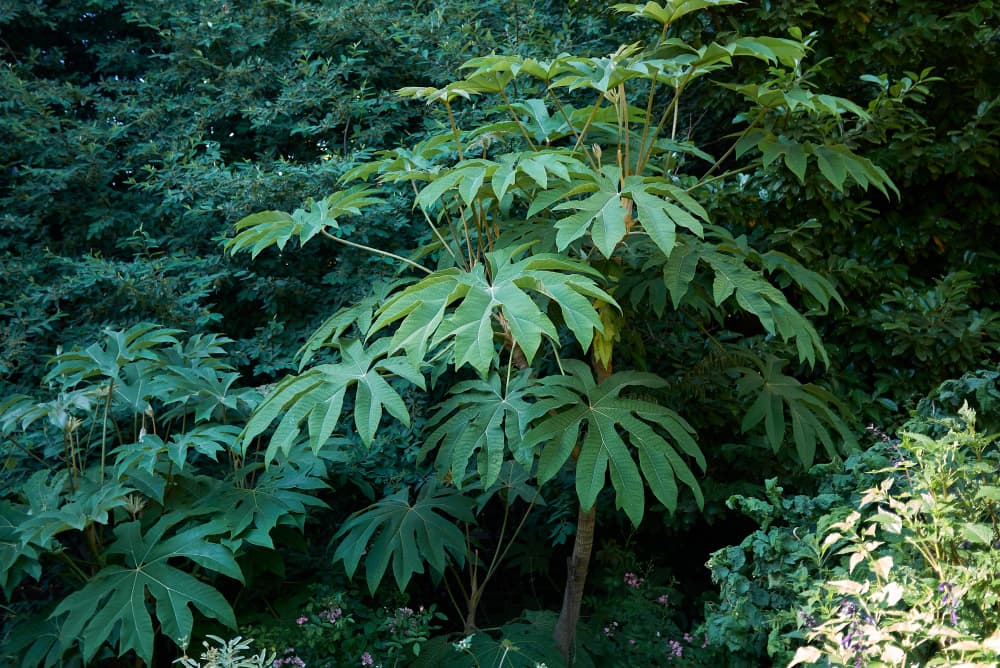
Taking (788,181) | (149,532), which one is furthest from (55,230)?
(788,181)

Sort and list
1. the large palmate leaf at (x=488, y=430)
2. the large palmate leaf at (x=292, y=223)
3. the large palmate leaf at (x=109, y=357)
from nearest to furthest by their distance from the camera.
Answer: the large palmate leaf at (x=488, y=430) < the large palmate leaf at (x=292, y=223) < the large palmate leaf at (x=109, y=357)

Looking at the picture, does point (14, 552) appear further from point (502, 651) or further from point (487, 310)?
point (487, 310)

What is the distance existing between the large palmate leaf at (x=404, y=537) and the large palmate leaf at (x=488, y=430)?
273 millimetres

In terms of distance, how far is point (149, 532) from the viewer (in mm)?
2209

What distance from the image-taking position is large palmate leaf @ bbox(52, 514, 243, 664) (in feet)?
6.58

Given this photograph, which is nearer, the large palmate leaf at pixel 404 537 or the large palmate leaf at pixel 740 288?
the large palmate leaf at pixel 740 288

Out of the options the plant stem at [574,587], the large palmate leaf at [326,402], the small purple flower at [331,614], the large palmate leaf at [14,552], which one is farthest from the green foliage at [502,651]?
the large palmate leaf at [14,552]

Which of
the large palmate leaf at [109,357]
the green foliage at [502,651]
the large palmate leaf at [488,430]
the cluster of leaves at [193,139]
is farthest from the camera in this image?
the cluster of leaves at [193,139]

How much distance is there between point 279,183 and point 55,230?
128 centimetres

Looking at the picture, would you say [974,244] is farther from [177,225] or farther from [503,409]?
[177,225]

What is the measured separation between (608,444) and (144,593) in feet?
4.34

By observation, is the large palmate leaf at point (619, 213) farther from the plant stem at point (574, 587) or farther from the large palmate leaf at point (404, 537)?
the large palmate leaf at point (404, 537)

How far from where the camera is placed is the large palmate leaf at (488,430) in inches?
80.2

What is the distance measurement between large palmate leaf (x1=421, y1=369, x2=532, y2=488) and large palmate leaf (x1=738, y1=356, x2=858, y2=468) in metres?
0.70
